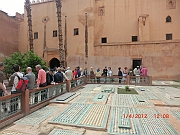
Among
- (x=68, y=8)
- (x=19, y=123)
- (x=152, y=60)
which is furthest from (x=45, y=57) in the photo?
(x=19, y=123)

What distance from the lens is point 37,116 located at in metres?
4.57

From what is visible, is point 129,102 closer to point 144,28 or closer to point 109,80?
point 109,80

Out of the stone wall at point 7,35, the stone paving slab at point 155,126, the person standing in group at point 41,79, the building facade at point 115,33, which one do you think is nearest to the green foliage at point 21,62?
the building facade at point 115,33

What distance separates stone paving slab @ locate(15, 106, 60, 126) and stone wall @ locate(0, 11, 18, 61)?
748 inches

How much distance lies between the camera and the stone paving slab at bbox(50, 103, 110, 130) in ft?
12.6

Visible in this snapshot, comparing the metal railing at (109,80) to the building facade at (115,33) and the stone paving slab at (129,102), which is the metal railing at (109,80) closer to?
the stone paving slab at (129,102)

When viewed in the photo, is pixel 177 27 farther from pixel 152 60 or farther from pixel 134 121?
pixel 134 121

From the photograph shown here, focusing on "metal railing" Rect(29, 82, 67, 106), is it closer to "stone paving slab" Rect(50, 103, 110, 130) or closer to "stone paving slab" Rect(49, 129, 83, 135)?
"stone paving slab" Rect(50, 103, 110, 130)

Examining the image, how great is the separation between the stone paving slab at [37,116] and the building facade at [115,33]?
47.9 ft

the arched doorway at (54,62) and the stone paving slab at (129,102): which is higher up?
the arched doorway at (54,62)

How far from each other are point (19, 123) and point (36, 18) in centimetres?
2244

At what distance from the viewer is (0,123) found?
3.75 meters

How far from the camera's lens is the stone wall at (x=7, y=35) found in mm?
20906

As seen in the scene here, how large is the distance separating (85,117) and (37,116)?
1540 millimetres
